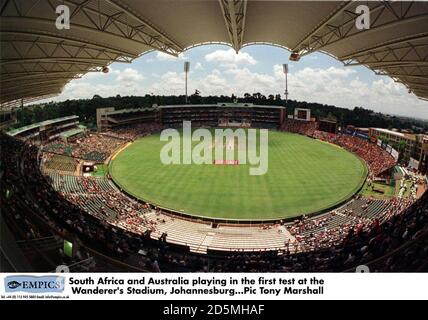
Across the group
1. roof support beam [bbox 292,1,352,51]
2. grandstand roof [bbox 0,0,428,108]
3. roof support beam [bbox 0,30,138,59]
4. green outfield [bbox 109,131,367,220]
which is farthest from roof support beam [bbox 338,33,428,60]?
roof support beam [bbox 0,30,138,59]

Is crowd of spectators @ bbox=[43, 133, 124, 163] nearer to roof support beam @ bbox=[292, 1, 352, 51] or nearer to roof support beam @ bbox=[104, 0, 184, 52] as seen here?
roof support beam @ bbox=[104, 0, 184, 52]

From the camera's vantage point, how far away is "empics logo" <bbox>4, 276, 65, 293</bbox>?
17.7 ft

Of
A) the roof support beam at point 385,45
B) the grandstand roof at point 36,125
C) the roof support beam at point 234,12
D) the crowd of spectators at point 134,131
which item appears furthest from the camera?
the crowd of spectators at point 134,131

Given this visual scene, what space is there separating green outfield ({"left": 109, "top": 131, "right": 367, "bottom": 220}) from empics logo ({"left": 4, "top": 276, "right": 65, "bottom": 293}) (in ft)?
46.3

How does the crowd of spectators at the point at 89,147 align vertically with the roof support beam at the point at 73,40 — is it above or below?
below

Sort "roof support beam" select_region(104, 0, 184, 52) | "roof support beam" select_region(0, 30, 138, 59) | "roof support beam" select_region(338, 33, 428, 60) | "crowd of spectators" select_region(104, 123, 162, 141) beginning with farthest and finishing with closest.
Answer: "crowd of spectators" select_region(104, 123, 162, 141) → "roof support beam" select_region(338, 33, 428, 60) → "roof support beam" select_region(104, 0, 184, 52) → "roof support beam" select_region(0, 30, 138, 59)

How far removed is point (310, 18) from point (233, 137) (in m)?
38.3

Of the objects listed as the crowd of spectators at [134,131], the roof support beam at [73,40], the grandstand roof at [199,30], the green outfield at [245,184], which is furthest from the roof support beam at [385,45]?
the crowd of spectators at [134,131]

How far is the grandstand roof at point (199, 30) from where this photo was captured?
10047mm

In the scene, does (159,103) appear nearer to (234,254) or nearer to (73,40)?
(73,40)

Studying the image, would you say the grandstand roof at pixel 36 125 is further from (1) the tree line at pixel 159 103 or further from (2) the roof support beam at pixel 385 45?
(2) the roof support beam at pixel 385 45

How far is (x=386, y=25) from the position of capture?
996cm

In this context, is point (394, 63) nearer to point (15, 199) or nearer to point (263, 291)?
point (263, 291)

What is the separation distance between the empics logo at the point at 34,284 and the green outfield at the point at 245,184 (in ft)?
46.3
